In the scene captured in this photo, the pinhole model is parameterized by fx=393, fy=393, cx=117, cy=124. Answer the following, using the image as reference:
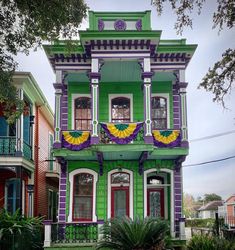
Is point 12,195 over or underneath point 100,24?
underneath

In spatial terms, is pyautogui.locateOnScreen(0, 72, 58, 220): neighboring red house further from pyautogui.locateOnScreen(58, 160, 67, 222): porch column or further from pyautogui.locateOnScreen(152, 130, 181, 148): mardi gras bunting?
pyautogui.locateOnScreen(152, 130, 181, 148): mardi gras bunting

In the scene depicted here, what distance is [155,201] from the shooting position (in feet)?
53.7

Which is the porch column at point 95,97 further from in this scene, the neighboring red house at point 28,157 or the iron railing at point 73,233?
the iron railing at point 73,233

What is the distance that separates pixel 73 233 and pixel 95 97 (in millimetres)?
5047

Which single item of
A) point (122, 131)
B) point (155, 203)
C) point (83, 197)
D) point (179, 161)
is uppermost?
point (122, 131)

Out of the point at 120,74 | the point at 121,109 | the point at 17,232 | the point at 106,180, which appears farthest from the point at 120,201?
the point at 120,74

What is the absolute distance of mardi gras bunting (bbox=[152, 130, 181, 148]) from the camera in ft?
48.5

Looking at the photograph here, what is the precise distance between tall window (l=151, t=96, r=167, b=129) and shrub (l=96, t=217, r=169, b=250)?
618cm

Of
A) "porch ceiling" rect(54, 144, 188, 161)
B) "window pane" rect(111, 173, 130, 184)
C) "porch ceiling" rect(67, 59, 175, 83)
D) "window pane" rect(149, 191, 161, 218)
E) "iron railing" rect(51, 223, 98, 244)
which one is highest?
"porch ceiling" rect(67, 59, 175, 83)

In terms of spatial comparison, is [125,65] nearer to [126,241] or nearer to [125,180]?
[125,180]

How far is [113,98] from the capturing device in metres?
16.4

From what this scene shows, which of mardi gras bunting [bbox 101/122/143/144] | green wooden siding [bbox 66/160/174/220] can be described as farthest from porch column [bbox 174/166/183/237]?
mardi gras bunting [bbox 101/122/143/144]

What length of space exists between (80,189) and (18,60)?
19.1 ft

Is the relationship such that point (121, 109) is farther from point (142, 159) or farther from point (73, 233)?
point (73, 233)
